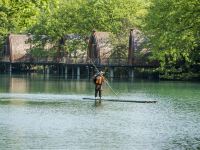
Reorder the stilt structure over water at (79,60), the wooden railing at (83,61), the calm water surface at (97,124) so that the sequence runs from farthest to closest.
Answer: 1. the stilt structure over water at (79,60)
2. the wooden railing at (83,61)
3. the calm water surface at (97,124)

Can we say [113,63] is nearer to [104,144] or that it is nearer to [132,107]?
[132,107]

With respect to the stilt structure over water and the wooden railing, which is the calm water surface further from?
the stilt structure over water

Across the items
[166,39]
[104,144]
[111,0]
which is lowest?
[104,144]

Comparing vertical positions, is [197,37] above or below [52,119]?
above

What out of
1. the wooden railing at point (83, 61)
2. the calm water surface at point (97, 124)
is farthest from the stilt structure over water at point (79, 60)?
the calm water surface at point (97, 124)

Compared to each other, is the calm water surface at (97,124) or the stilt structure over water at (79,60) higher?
the stilt structure over water at (79,60)

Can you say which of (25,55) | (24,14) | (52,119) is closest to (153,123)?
(52,119)

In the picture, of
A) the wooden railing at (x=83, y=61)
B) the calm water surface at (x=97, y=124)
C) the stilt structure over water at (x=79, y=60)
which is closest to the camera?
the calm water surface at (x=97, y=124)

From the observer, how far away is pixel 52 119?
3716cm

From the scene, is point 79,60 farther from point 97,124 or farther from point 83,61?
point 97,124

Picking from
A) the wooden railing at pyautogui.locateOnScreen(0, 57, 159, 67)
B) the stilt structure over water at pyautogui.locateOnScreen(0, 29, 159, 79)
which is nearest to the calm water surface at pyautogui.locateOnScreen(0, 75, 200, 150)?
the wooden railing at pyautogui.locateOnScreen(0, 57, 159, 67)

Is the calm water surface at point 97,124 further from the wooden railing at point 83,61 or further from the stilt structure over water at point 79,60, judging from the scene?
the stilt structure over water at point 79,60

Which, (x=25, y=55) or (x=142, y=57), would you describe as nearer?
(x=142, y=57)

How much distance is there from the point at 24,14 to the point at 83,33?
8428 centimetres
